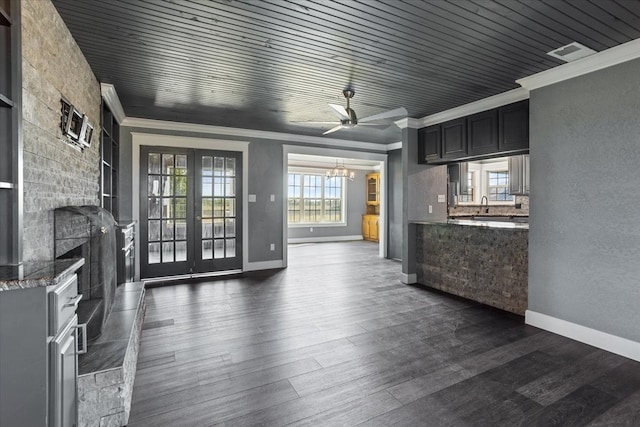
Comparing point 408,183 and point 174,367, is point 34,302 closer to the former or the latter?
point 174,367

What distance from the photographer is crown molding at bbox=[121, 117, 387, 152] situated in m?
5.05

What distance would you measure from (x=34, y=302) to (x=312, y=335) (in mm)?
2241

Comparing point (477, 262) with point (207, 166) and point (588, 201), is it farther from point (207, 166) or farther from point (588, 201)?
point (207, 166)

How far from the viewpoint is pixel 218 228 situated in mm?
5578

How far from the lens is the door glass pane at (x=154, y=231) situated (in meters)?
5.12

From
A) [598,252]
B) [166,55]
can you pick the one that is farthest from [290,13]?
[598,252]

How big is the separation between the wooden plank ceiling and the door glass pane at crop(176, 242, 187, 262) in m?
2.26

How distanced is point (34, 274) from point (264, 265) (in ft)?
15.3

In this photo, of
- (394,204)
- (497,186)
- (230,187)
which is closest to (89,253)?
(230,187)

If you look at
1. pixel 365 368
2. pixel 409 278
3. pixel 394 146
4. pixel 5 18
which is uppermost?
pixel 394 146

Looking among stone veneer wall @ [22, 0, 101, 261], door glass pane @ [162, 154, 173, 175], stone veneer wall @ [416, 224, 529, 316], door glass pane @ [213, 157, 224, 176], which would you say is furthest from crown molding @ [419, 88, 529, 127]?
stone veneer wall @ [22, 0, 101, 261]

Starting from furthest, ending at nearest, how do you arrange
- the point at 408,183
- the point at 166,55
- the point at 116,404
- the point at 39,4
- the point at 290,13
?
the point at 408,183 < the point at 166,55 < the point at 290,13 < the point at 39,4 < the point at 116,404

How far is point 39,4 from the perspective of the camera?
1.97 m

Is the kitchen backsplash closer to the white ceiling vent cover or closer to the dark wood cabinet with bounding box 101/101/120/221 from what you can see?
the white ceiling vent cover
